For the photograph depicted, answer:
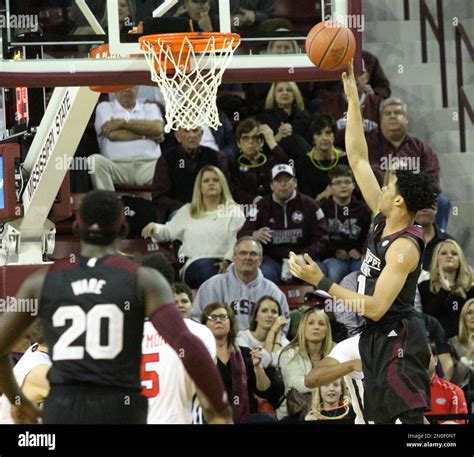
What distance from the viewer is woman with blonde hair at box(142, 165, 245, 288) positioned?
30.7 ft

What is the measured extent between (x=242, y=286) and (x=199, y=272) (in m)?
0.45

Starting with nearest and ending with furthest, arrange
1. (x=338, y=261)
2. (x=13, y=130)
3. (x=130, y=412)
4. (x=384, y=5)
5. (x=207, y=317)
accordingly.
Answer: (x=130, y=412) < (x=207, y=317) < (x=13, y=130) < (x=338, y=261) < (x=384, y=5)

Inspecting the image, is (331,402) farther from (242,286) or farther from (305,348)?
(242,286)

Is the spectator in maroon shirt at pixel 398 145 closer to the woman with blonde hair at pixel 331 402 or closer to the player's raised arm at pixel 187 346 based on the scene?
the woman with blonde hair at pixel 331 402

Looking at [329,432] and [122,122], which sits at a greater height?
[122,122]

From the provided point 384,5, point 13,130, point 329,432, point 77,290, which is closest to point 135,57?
point 13,130

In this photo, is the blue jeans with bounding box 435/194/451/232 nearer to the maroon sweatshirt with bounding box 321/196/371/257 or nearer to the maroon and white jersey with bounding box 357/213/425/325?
the maroon sweatshirt with bounding box 321/196/371/257

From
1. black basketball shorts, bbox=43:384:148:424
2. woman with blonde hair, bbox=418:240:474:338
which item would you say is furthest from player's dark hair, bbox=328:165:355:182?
black basketball shorts, bbox=43:384:148:424

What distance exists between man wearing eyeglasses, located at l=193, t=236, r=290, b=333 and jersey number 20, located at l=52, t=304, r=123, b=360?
441cm

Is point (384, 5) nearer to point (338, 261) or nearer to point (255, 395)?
point (338, 261)

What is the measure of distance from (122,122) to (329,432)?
3758 mm

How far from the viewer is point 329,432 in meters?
6.99

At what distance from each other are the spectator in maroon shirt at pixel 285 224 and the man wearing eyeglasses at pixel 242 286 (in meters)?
0.50

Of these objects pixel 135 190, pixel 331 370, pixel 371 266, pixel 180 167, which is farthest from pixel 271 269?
pixel 371 266
